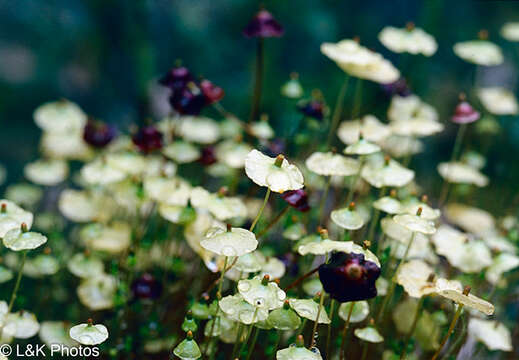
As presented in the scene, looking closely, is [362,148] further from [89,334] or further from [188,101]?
[89,334]

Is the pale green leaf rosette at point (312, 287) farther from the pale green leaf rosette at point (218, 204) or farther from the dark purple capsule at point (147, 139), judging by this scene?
the dark purple capsule at point (147, 139)

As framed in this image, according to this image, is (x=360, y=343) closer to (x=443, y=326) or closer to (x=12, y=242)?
(x=443, y=326)

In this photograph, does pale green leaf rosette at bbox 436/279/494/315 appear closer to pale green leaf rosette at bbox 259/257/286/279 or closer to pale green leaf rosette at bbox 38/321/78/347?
pale green leaf rosette at bbox 259/257/286/279

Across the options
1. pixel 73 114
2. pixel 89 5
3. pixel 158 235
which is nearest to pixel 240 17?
pixel 89 5

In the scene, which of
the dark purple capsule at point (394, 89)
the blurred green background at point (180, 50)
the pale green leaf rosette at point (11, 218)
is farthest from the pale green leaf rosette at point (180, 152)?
the blurred green background at point (180, 50)

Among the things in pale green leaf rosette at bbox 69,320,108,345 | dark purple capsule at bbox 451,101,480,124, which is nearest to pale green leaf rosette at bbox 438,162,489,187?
dark purple capsule at bbox 451,101,480,124
